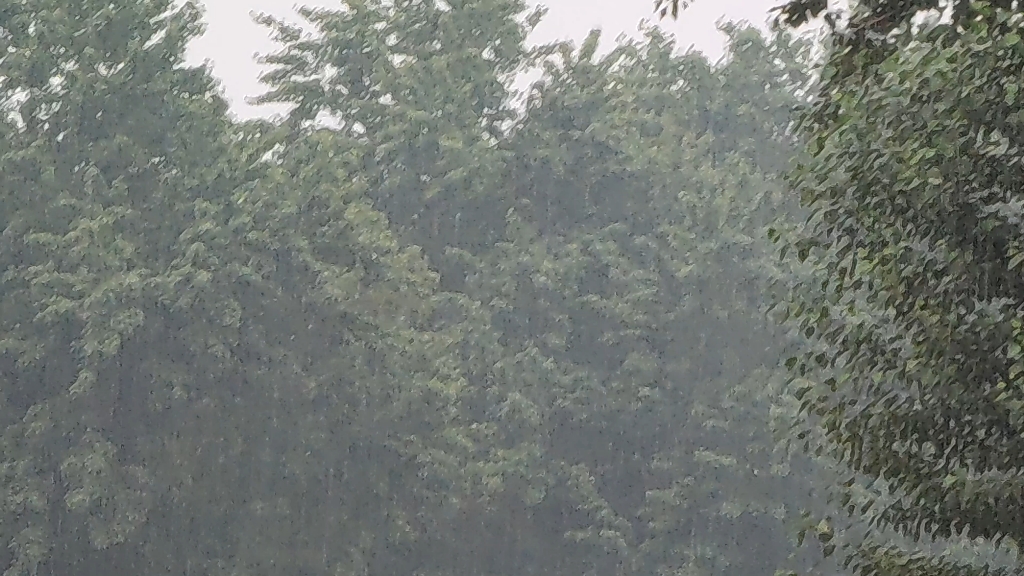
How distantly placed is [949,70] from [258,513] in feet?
66.8

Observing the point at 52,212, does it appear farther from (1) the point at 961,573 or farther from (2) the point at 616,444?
(1) the point at 961,573

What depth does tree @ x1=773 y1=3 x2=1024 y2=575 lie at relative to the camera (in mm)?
8156

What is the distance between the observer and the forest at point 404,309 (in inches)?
1022

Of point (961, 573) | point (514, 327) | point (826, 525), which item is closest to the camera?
point (961, 573)

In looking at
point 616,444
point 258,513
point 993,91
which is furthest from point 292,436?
point 993,91

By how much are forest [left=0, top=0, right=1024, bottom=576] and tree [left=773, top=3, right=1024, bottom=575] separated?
39.4 feet

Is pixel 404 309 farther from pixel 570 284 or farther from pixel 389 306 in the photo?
pixel 570 284

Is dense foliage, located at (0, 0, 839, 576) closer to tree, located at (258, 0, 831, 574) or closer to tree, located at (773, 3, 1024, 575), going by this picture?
tree, located at (258, 0, 831, 574)

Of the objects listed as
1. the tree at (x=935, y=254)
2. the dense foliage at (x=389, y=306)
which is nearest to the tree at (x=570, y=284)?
the dense foliage at (x=389, y=306)

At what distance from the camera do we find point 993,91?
26.7 ft

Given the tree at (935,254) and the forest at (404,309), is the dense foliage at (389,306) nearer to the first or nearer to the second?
the forest at (404,309)

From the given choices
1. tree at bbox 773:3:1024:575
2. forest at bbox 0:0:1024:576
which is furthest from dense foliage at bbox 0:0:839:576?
tree at bbox 773:3:1024:575

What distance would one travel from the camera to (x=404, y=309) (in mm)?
28469

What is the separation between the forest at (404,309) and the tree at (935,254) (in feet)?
39.4
